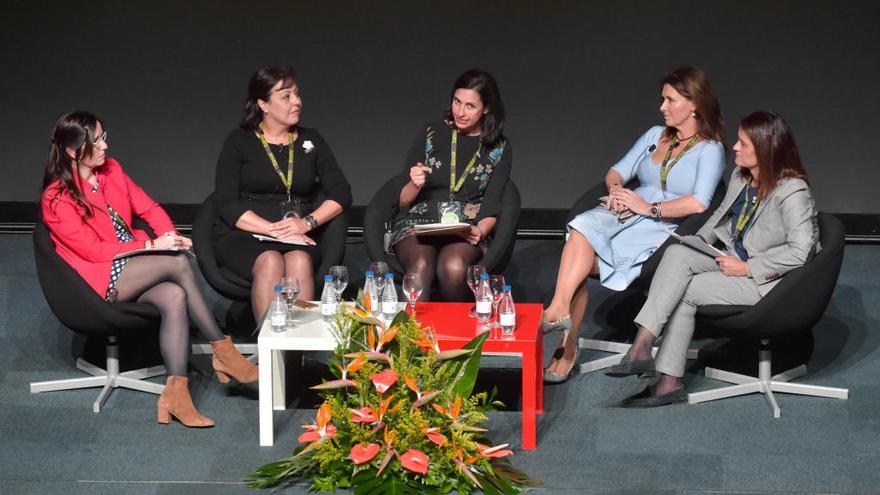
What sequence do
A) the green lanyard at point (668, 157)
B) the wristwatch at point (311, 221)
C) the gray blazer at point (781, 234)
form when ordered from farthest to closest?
the wristwatch at point (311, 221), the green lanyard at point (668, 157), the gray blazer at point (781, 234)

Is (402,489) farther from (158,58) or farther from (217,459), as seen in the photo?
(158,58)

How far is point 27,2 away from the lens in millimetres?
8719

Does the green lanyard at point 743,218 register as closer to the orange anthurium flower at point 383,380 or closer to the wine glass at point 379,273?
the wine glass at point 379,273

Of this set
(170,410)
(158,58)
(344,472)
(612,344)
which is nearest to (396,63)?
(158,58)

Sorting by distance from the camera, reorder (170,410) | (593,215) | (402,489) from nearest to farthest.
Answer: (402,489), (170,410), (593,215)

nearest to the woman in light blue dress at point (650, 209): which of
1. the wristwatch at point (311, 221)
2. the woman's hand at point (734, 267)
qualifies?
the woman's hand at point (734, 267)

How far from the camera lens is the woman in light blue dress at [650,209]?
6.45m

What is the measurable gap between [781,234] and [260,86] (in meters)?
2.47

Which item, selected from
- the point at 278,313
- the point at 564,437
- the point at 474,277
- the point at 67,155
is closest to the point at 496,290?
the point at 474,277

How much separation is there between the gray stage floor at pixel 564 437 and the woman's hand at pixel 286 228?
60cm

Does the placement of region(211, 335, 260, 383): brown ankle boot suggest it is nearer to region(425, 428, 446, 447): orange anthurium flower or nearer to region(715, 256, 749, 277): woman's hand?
region(425, 428, 446, 447): orange anthurium flower

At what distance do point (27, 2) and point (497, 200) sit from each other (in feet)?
11.8

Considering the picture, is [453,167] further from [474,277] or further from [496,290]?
[496,290]

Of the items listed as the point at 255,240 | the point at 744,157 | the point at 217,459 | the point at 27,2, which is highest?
the point at 27,2
